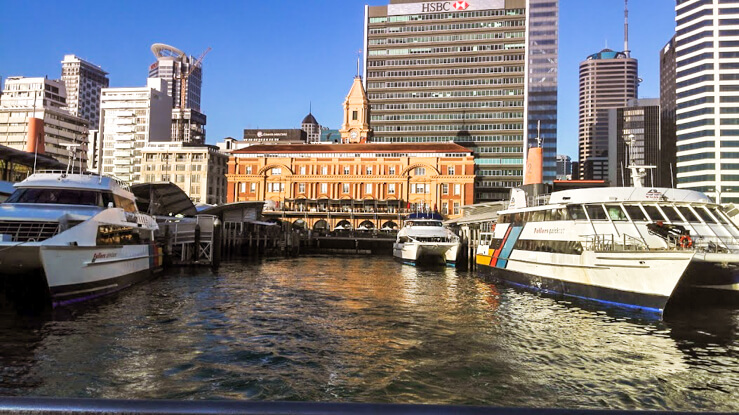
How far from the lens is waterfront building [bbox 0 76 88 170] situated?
132 metres

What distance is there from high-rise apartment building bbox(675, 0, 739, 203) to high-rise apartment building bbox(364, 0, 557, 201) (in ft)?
102

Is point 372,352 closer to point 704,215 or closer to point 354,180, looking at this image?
point 704,215

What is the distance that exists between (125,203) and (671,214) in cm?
2808

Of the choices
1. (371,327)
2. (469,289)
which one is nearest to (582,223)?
(469,289)

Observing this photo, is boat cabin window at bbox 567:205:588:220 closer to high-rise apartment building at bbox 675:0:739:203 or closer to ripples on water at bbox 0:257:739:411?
ripples on water at bbox 0:257:739:411

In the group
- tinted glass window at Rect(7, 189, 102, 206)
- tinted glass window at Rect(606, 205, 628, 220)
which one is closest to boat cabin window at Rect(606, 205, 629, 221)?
tinted glass window at Rect(606, 205, 628, 220)

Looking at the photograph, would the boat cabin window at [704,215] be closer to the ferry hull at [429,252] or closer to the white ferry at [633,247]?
the white ferry at [633,247]

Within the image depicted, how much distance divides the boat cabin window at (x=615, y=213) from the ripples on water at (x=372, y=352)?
4.88 meters

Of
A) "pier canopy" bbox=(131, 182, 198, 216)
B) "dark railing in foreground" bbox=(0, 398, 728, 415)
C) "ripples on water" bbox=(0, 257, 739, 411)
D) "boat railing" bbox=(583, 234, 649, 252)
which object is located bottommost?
"ripples on water" bbox=(0, 257, 739, 411)

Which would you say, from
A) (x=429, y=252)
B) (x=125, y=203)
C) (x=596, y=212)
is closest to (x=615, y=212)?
(x=596, y=212)

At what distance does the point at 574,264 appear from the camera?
86.3 feet

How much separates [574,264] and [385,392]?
17718 mm

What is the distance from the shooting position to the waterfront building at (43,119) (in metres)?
132

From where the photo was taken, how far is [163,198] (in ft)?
176
